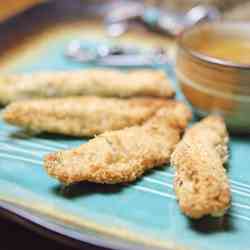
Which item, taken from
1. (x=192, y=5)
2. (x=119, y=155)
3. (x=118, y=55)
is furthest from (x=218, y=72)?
(x=192, y=5)

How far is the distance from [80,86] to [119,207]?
717 mm

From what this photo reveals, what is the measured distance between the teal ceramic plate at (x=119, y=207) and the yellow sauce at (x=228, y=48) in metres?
0.39

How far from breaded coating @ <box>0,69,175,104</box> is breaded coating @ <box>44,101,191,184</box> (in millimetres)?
292

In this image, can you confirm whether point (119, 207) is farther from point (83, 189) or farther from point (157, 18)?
point (157, 18)

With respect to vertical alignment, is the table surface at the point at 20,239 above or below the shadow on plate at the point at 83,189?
below

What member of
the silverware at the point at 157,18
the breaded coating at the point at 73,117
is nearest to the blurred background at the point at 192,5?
the silverware at the point at 157,18

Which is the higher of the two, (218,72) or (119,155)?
(218,72)

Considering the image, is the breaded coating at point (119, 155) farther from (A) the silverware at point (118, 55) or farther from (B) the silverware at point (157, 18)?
(B) the silverware at point (157, 18)

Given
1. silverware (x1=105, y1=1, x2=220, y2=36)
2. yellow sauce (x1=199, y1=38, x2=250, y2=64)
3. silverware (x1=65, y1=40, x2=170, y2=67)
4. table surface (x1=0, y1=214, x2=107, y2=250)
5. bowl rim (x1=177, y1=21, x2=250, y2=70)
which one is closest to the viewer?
table surface (x1=0, y1=214, x2=107, y2=250)

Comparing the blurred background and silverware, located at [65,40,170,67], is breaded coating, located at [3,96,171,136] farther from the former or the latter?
the blurred background

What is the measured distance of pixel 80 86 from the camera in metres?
1.91

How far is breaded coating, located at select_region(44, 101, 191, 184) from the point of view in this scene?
4.41 ft

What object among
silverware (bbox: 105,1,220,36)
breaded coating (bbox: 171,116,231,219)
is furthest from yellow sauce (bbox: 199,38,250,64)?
silverware (bbox: 105,1,220,36)

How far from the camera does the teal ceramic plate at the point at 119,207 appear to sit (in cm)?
119
